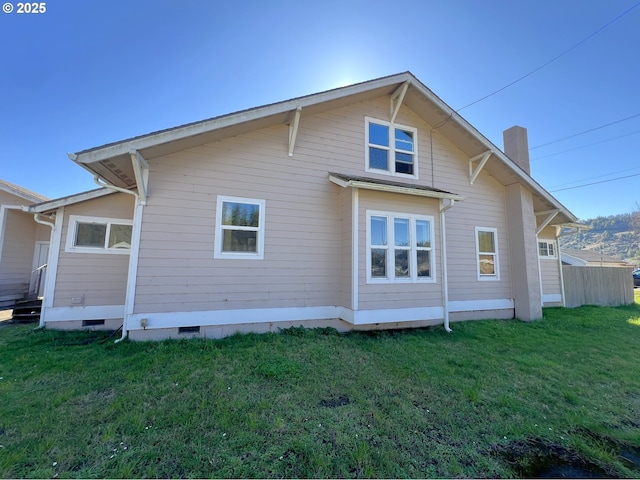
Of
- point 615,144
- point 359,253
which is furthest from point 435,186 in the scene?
point 615,144

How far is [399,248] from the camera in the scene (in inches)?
264

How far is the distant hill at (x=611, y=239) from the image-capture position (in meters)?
60.0

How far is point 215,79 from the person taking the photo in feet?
27.8

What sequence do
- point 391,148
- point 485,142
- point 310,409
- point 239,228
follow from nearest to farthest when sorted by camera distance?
point 310,409
point 239,228
point 391,148
point 485,142

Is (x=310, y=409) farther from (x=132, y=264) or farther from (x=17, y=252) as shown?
(x=17, y=252)

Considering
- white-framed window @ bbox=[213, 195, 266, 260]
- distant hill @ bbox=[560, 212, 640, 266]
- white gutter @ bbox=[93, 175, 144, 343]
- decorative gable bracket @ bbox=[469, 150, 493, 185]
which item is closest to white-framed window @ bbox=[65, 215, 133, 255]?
white gutter @ bbox=[93, 175, 144, 343]

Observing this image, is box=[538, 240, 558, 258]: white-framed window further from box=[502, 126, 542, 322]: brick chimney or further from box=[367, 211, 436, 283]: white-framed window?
box=[367, 211, 436, 283]: white-framed window

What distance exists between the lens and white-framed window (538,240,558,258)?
37.4 feet

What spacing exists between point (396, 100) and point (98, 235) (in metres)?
8.52

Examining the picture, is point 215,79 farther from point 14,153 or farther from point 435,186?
point 14,153

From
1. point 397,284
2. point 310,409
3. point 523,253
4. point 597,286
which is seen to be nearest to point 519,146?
point 523,253

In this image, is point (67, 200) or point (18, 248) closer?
point (67, 200)

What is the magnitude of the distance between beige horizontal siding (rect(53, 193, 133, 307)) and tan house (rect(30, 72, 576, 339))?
0.02 meters

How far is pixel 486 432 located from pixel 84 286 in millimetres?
8128
